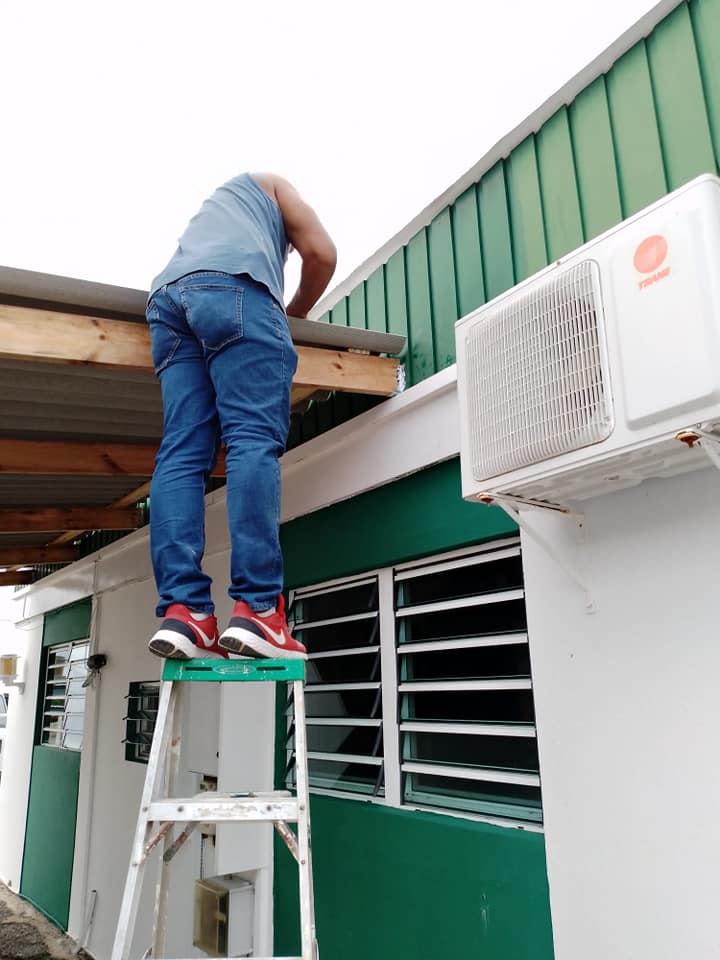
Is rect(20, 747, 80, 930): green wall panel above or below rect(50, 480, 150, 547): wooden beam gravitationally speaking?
below

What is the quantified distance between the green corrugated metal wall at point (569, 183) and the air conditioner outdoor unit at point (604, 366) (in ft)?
1.85

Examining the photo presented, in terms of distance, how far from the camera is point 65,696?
6.95 metres

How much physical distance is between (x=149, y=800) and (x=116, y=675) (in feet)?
13.0

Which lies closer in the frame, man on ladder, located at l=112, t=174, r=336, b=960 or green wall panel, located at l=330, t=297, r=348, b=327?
man on ladder, located at l=112, t=174, r=336, b=960

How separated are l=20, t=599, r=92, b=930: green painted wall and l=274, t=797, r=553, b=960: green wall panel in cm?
340

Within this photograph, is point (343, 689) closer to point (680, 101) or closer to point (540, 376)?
point (540, 376)

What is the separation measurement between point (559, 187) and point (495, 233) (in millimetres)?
311

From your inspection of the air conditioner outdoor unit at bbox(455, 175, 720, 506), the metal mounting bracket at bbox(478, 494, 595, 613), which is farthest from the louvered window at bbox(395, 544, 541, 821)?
the air conditioner outdoor unit at bbox(455, 175, 720, 506)

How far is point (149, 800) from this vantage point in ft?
6.09

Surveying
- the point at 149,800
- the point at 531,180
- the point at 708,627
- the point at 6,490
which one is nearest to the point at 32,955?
the point at 6,490

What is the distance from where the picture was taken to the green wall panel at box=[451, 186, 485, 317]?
2.91m

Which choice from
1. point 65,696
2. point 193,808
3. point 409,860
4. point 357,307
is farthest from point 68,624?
point 193,808

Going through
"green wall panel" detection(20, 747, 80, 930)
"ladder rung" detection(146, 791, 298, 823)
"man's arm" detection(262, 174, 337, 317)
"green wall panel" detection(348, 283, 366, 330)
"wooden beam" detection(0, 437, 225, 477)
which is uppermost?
"green wall panel" detection(348, 283, 366, 330)

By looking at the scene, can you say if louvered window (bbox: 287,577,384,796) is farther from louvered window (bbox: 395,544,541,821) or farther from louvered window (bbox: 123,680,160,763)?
louvered window (bbox: 123,680,160,763)
